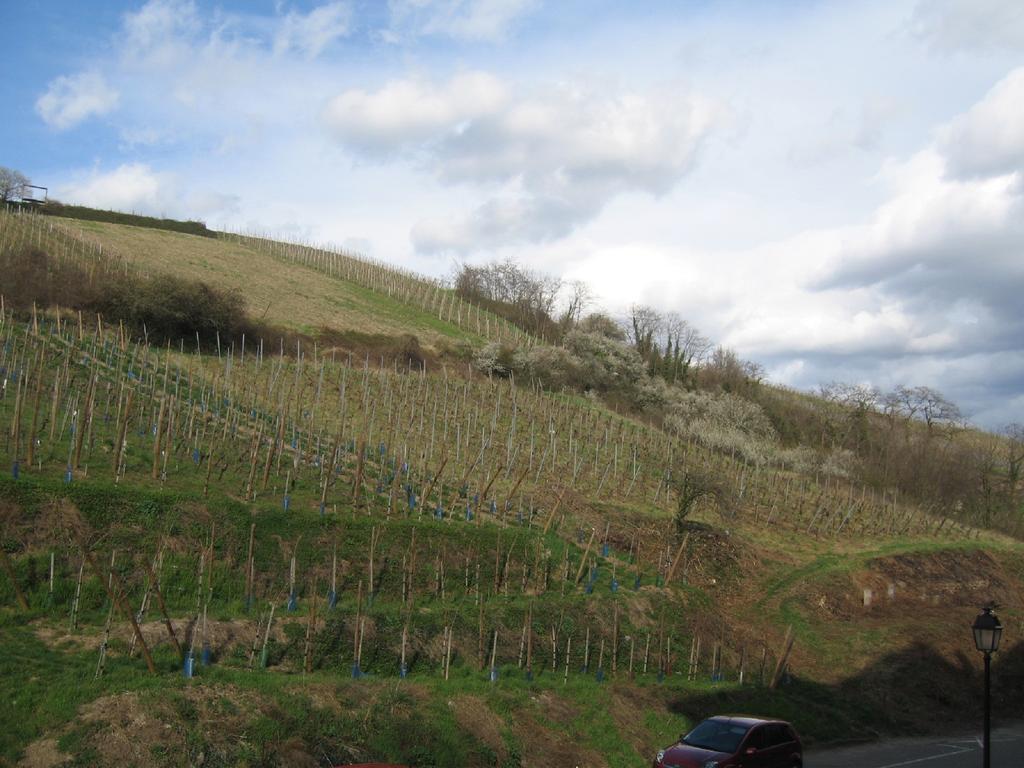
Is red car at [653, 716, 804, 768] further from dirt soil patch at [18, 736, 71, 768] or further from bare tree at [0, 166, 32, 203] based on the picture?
bare tree at [0, 166, 32, 203]

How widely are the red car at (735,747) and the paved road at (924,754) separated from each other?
3.54 meters

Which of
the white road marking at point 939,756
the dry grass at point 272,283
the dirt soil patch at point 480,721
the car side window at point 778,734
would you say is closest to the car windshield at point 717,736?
the car side window at point 778,734

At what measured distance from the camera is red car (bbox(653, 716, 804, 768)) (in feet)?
42.5

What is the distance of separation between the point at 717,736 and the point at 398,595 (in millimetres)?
8370

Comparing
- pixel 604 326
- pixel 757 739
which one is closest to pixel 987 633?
pixel 757 739

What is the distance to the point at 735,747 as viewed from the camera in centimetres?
1324

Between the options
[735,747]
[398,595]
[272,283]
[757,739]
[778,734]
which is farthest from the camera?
[272,283]

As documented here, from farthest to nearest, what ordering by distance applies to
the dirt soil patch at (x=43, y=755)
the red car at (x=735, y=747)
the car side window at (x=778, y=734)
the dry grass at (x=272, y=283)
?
the dry grass at (x=272, y=283), the car side window at (x=778, y=734), the red car at (x=735, y=747), the dirt soil patch at (x=43, y=755)

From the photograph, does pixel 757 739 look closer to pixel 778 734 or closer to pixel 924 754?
pixel 778 734

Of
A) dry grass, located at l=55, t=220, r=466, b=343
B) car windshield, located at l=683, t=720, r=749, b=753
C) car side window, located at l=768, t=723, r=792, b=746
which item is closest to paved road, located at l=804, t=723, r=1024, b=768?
car side window, located at l=768, t=723, r=792, b=746

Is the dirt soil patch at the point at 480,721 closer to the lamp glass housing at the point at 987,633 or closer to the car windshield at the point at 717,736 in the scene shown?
the car windshield at the point at 717,736

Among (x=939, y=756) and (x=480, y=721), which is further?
(x=939, y=756)

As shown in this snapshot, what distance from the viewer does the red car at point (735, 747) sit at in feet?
42.5

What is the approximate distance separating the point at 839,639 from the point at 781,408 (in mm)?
51988
